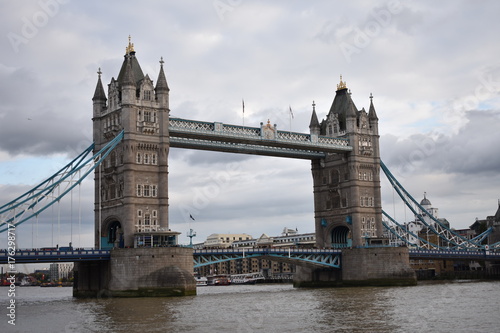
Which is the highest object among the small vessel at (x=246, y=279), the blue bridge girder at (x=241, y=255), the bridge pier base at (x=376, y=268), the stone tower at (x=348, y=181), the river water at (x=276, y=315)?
the stone tower at (x=348, y=181)

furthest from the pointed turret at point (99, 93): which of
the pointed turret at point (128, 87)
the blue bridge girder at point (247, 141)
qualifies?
the blue bridge girder at point (247, 141)

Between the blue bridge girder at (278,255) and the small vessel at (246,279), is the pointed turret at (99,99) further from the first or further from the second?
the small vessel at (246,279)

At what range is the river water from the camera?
1654 inches

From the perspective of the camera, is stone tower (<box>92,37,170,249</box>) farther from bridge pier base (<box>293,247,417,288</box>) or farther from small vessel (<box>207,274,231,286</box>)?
small vessel (<box>207,274,231,286</box>)

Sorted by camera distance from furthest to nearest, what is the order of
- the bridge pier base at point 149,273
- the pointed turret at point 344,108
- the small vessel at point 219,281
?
the small vessel at point 219,281
the pointed turret at point 344,108
the bridge pier base at point 149,273

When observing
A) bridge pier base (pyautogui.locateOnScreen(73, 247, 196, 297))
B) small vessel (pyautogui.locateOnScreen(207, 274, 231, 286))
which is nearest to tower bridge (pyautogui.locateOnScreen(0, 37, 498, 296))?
bridge pier base (pyautogui.locateOnScreen(73, 247, 196, 297))

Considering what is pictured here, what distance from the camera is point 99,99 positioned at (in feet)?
274

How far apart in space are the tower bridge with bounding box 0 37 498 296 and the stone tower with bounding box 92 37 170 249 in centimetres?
11

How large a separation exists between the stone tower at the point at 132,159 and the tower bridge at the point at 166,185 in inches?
4.5

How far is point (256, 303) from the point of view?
6281 cm

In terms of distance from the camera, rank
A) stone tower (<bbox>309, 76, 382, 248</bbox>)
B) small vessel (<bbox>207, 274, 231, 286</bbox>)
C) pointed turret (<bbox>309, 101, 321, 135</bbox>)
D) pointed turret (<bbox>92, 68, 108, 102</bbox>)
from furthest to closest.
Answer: small vessel (<bbox>207, 274, 231, 286</bbox>)
pointed turret (<bbox>309, 101, 321, 135</bbox>)
stone tower (<bbox>309, 76, 382, 248</bbox>)
pointed turret (<bbox>92, 68, 108, 102</bbox>)

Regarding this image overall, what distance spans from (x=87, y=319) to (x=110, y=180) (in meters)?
33.5

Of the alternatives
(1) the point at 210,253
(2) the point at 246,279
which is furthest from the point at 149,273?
(2) the point at 246,279

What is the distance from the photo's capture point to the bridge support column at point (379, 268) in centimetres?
9112
